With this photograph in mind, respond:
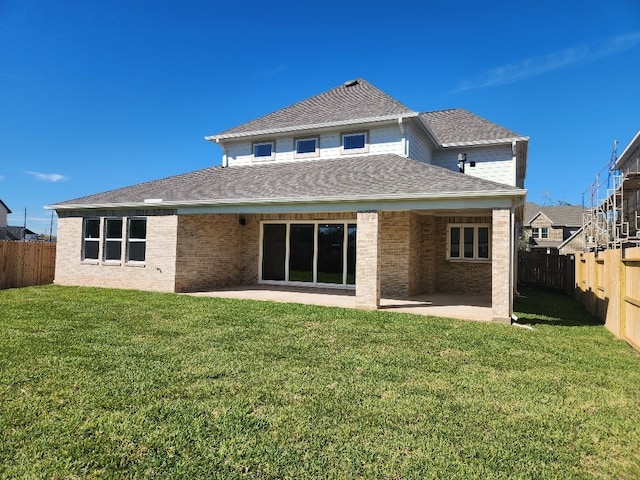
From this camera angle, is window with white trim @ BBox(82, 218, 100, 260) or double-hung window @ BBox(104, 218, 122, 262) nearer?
double-hung window @ BBox(104, 218, 122, 262)

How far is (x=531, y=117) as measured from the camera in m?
31.3

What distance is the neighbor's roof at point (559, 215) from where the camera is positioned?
148ft

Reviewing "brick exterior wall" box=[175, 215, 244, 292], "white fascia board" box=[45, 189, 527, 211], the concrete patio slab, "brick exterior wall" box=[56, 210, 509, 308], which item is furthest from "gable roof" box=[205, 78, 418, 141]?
the concrete patio slab

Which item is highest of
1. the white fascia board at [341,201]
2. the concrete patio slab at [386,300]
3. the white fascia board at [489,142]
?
the white fascia board at [489,142]

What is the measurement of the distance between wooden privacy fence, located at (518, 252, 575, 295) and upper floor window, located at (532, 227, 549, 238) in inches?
1094

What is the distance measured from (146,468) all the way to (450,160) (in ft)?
57.3

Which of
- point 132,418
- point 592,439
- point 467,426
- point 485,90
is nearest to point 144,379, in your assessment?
point 132,418

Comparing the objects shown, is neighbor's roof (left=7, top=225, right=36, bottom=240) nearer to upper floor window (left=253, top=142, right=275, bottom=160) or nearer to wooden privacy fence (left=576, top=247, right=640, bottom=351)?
upper floor window (left=253, top=142, right=275, bottom=160)

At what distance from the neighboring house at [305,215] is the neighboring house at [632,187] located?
209 inches

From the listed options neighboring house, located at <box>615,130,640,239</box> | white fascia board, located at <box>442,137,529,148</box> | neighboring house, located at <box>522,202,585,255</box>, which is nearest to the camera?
white fascia board, located at <box>442,137,529,148</box>

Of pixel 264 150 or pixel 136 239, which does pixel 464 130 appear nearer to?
pixel 264 150

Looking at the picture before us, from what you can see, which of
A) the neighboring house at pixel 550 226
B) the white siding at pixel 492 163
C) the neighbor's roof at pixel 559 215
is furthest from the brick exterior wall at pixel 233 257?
the neighbor's roof at pixel 559 215

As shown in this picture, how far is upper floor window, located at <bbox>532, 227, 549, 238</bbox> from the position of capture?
46.0 m

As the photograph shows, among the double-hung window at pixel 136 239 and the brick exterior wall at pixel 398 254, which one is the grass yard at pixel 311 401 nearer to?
the brick exterior wall at pixel 398 254
